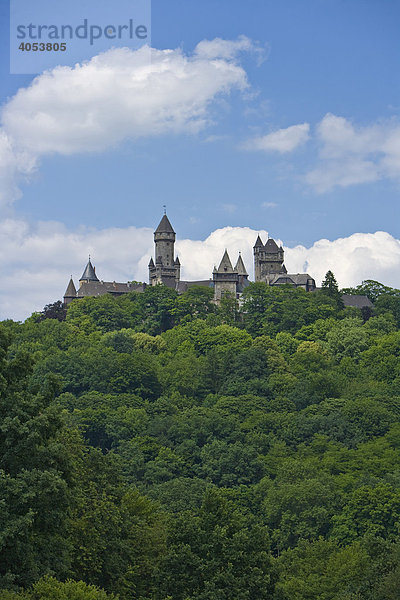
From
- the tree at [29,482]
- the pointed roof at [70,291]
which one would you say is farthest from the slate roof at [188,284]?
the tree at [29,482]

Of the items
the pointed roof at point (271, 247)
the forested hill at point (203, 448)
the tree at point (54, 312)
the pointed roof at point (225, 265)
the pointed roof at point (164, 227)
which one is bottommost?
the forested hill at point (203, 448)

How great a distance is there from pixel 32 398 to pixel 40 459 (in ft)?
7.09

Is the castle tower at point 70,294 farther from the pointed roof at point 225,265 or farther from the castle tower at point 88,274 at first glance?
the pointed roof at point 225,265

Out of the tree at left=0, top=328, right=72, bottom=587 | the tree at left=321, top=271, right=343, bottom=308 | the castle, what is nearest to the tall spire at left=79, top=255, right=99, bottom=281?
the castle

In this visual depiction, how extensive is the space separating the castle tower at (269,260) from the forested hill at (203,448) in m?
13.9

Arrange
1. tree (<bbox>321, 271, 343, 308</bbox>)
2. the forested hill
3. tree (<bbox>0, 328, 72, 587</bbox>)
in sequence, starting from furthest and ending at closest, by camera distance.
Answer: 1. tree (<bbox>321, 271, 343, 308</bbox>)
2. the forested hill
3. tree (<bbox>0, 328, 72, 587</bbox>)

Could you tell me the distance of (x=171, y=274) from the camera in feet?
423

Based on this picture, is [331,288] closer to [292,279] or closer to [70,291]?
[292,279]

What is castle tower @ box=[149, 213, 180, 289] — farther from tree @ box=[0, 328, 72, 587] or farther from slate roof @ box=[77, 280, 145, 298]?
tree @ box=[0, 328, 72, 587]

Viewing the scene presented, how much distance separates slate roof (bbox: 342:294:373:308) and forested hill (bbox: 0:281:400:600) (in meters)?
2.39

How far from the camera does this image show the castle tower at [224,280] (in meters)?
120

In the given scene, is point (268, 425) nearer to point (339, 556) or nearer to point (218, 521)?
point (339, 556)

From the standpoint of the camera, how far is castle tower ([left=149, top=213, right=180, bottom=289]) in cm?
12812

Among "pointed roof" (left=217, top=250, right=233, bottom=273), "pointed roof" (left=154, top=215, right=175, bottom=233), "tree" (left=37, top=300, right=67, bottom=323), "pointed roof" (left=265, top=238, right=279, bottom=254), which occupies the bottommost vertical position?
"tree" (left=37, top=300, right=67, bottom=323)
